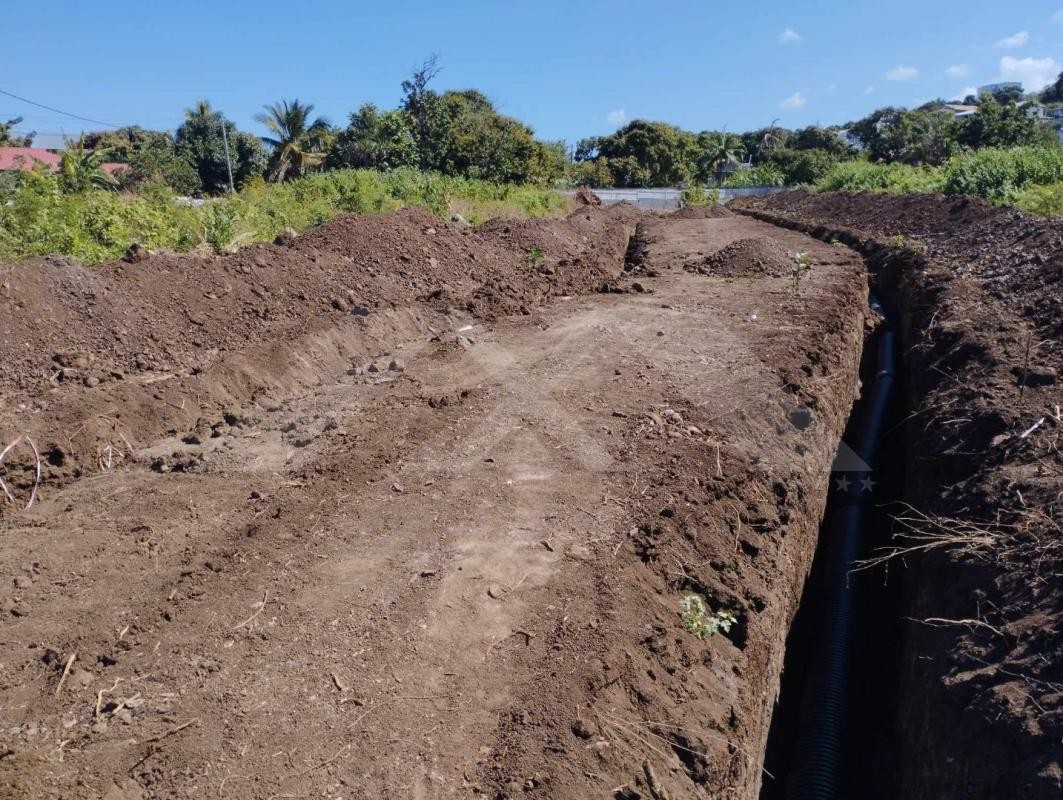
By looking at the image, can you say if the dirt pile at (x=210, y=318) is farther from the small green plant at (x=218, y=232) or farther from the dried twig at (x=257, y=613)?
the dried twig at (x=257, y=613)

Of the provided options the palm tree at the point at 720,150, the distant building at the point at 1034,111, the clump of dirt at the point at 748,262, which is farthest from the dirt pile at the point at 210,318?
the palm tree at the point at 720,150

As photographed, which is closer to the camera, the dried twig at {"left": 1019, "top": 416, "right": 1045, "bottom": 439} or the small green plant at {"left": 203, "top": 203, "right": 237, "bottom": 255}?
the dried twig at {"left": 1019, "top": 416, "right": 1045, "bottom": 439}

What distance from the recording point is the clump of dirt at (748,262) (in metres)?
14.1

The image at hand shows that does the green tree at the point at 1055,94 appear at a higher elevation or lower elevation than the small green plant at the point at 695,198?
higher

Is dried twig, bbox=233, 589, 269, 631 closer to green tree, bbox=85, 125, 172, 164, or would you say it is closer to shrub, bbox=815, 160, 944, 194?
shrub, bbox=815, 160, 944, 194

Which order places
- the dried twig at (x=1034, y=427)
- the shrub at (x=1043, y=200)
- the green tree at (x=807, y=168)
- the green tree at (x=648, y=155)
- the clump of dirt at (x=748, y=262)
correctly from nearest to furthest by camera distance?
the dried twig at (x=1034, y=427) → the clump of dirt at (x=748, y=262) → the shrub at (x=1043, y=200) → the green tree at (x=807, y=168) → the green tree at (x=648, y=155)

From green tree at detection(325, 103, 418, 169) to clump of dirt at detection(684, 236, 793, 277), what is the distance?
49.5ft

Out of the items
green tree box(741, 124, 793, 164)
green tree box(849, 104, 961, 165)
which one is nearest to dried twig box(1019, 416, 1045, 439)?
green tree box(849, 104, 961, 165)

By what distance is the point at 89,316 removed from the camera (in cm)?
804

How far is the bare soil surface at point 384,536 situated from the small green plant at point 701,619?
0.10m

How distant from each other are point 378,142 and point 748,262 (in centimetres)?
1819

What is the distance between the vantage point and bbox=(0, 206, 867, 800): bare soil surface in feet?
11.4

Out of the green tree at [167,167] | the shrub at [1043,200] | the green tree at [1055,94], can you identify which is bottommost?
the shrub at [1043,200]

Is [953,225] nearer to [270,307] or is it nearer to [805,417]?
[805,417]
